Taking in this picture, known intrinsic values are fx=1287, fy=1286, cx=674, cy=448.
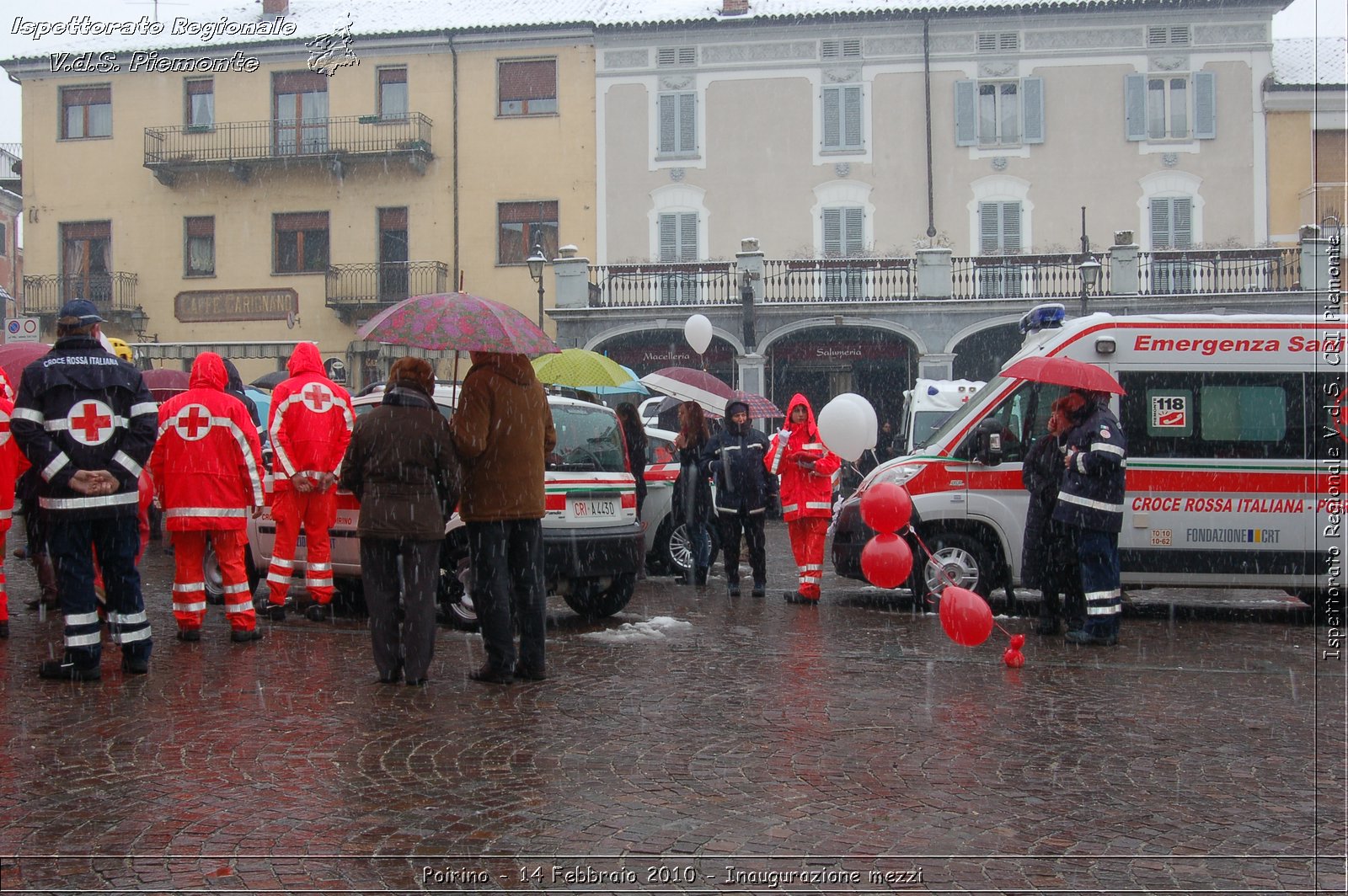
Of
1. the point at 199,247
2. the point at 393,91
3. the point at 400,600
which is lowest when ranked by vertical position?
the point at 400,600

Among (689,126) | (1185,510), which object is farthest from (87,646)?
(689,126)

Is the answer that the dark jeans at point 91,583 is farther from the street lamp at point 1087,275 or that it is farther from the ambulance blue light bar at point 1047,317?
the street lamp at point 1087,275

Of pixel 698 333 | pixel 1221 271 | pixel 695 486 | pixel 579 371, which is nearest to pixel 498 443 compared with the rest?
pixel 695 486

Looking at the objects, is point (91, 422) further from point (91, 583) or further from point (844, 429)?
point (844, 429)

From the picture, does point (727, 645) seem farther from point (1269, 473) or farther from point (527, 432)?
point (1269, 473)

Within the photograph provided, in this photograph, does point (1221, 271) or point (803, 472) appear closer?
point (803, 472)

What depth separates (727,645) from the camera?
8.80m

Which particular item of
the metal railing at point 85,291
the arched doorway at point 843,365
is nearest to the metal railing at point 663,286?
the arched doorway at point 843,365

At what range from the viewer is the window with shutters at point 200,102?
1308 inches

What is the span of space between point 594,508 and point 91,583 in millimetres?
3447

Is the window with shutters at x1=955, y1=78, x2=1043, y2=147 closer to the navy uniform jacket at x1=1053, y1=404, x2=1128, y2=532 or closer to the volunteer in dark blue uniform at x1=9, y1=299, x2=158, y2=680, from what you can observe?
the navy uniform jacket at x1=1053, y1=404, x2=1128, y2=532

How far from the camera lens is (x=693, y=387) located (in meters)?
13.0

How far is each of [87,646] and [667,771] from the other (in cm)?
358

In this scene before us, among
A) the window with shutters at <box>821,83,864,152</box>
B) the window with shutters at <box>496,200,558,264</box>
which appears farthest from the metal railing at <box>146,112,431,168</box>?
the window with shutters at <box>821,83,864,152</box>
